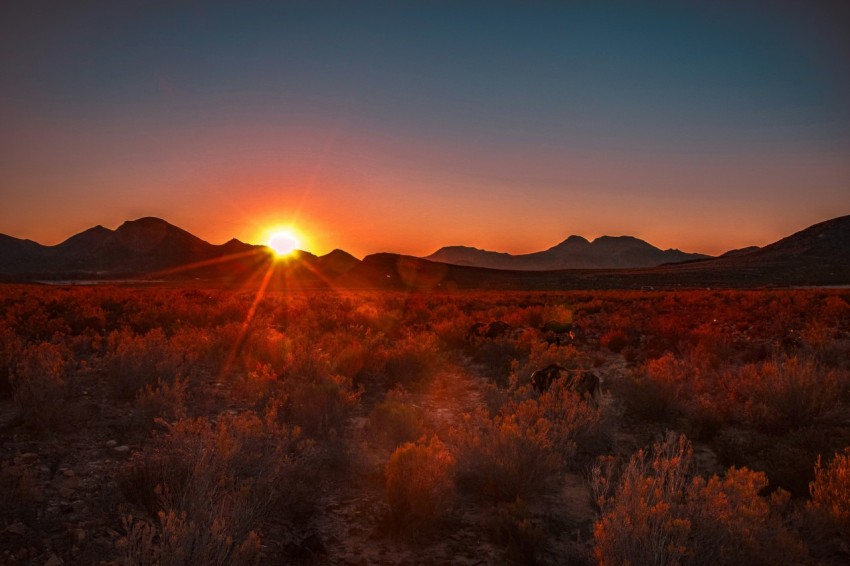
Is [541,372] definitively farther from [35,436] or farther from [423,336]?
[35,436]

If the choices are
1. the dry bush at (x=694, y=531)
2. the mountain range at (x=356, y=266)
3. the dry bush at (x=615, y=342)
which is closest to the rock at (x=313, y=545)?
the dry bush at (x=694, y=531)

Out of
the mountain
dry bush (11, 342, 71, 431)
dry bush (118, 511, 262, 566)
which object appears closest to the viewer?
dry bush (118, 511, 262, 566)

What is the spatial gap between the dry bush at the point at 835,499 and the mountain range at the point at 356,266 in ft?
184

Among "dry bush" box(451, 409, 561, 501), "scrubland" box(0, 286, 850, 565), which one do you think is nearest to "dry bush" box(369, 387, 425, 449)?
"scrubland" box(0, 286, 850, 565)

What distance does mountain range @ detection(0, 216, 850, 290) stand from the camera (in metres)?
67.6

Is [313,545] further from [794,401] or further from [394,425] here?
[794,401]

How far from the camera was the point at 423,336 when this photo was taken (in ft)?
41.1

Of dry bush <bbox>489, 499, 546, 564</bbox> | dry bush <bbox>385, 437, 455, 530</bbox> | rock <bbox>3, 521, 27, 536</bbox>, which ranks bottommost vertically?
dry bush <bbox>489, 499, 546, 564</bbox>

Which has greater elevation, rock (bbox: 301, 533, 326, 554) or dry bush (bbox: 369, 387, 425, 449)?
dry bush (bbox: 369, 387, 425, 449)

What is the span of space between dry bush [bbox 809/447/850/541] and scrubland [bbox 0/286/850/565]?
2 cm

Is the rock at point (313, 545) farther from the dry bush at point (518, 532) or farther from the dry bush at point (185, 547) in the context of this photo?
→ the dry bush at point (518, 532)

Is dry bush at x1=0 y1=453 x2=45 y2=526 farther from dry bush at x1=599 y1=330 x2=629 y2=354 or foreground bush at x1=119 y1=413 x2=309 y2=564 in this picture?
dry bush at x1=599 y1=330 x2=629 y2=354

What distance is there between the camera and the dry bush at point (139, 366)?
6926mm

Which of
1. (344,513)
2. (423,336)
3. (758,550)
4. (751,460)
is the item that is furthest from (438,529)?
(423,336)
